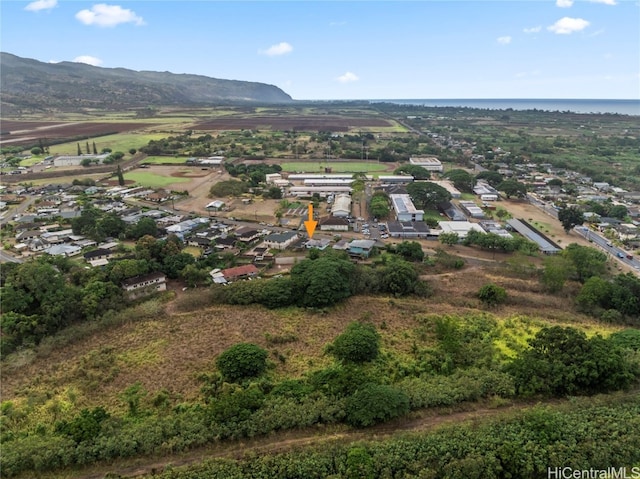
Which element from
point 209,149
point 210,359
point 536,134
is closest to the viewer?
point 210,359

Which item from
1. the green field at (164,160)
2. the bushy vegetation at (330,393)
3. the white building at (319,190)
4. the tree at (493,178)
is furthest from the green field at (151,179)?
the tree at (493,178)

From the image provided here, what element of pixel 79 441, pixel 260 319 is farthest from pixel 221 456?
pixel 260 319

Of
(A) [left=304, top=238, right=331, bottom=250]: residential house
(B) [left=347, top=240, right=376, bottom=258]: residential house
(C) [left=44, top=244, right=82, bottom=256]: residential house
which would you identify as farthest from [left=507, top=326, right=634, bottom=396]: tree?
(C) [left=44, top=244, right=82, bottom=256]: residential house

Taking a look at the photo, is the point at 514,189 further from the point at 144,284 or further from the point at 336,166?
the point at 144,284

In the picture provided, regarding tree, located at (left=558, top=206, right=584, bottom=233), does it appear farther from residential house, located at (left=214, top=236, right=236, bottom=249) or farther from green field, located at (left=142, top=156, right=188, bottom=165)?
green field, located at (left=142, top=156, right=188, bottom=165)

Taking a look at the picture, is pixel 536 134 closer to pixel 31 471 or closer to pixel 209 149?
pixel 209 149

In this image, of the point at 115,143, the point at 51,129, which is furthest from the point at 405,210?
the point at 51,129
